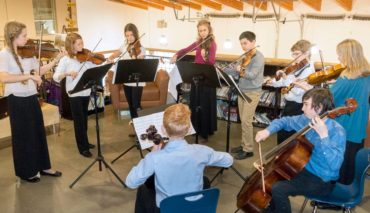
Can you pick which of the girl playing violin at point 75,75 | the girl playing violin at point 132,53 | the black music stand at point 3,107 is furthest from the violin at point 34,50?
the black music stand at point 3,107

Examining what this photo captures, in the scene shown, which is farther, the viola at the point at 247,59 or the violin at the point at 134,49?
the violin at the point at 134,49

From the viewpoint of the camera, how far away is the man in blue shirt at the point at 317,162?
7.31 ft

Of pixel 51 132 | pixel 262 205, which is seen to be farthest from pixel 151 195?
pixel 51 132

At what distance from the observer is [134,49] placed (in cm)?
424

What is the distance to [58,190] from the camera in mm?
3344

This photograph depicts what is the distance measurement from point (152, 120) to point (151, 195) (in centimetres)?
92

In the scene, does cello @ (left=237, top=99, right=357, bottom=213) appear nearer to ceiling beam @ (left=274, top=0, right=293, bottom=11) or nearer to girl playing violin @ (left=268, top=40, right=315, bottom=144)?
girl playing violin @ (left=268, top=40, right=315, bottom=144)

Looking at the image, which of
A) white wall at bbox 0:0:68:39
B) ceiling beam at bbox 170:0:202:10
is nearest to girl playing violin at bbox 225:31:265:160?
ceiling beam at bbox 170:0:202:10

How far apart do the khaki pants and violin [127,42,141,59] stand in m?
1.34

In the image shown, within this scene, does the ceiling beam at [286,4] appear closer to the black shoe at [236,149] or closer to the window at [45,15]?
the black shoe at [236,149]

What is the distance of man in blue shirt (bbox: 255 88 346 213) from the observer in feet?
7.31

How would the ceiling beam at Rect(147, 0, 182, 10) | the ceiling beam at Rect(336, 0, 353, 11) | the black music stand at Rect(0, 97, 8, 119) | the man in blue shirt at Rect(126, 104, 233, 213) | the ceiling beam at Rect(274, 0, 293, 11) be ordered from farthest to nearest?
the ceiling beam at Rect(147, 0, 182, 10)
the ceiling beam at Rect(274, 0, 293, 11)
the ceiling beam at Rect(336, 0, 353, 11)
the black music stand at Rect(0, 97, 8, 119)
the man in blue shirt at Rect(126, 104, 233, 213)

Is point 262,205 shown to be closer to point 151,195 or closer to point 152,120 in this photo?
point 151,195

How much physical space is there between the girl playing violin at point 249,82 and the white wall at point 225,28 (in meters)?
2.03
